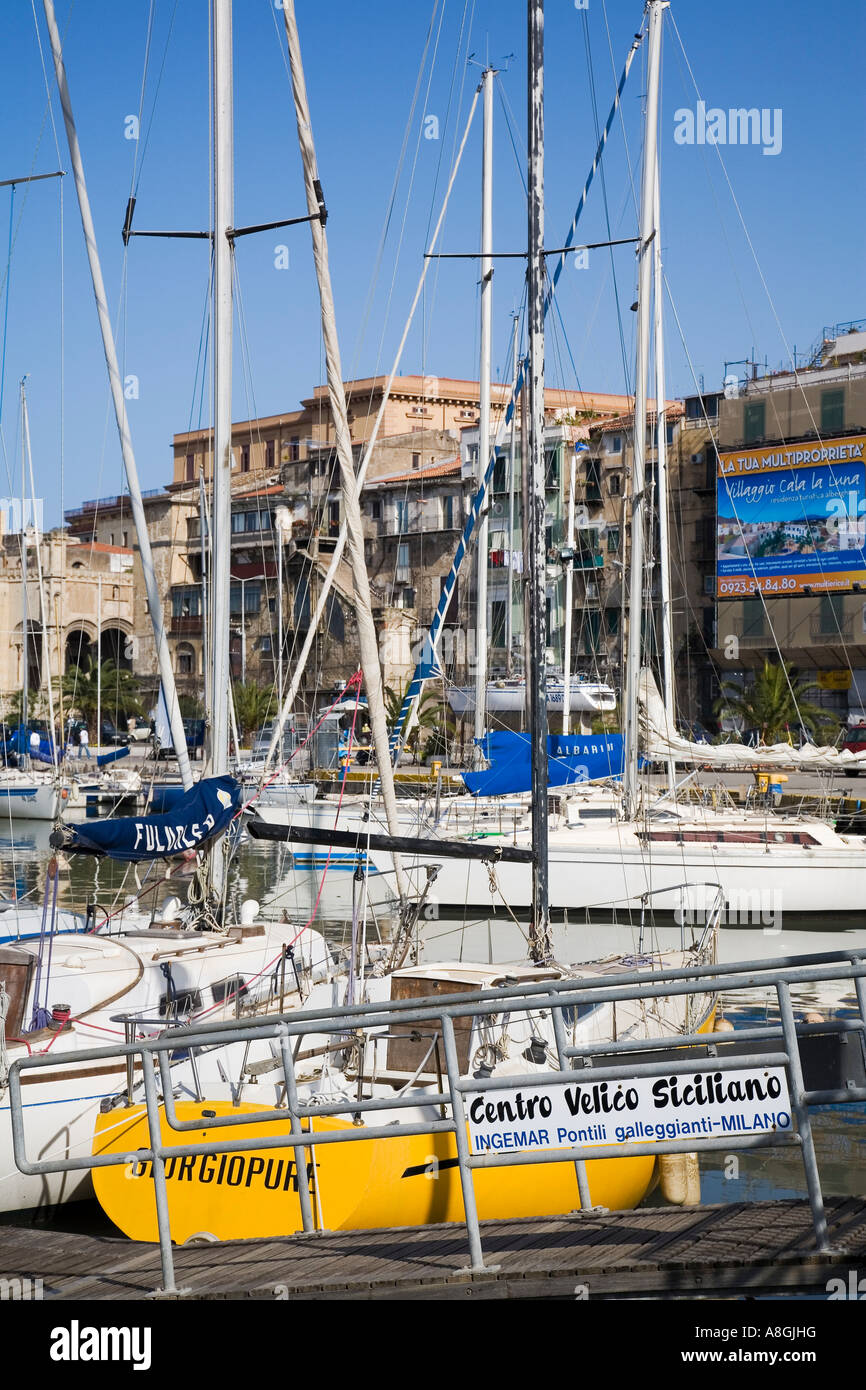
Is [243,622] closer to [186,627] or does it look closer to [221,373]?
[221,373]

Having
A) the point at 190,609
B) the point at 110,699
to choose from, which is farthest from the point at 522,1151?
the point at 190,609

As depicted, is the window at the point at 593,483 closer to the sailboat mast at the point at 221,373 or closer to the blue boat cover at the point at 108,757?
the blue boat cover at the point at 108,757

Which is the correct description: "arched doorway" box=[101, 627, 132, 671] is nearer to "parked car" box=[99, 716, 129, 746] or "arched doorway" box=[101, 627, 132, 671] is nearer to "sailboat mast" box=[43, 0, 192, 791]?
"parked car" box=[99, 716, 129, 746]

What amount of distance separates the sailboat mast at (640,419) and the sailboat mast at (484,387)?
11.3 ft

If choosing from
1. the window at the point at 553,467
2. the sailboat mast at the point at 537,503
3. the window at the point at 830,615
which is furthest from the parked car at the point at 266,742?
the sailboat mast at the point at 537,503

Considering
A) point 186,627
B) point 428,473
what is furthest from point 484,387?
point 186,627

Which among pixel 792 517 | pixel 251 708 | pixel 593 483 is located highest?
pixel 593 483

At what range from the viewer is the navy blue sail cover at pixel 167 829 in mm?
14531

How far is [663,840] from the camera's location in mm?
27594

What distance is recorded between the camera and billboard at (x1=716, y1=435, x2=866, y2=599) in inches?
2616

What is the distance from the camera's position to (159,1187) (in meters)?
7.47

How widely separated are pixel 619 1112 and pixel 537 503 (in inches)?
354

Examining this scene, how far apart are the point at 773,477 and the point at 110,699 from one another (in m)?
40.2
